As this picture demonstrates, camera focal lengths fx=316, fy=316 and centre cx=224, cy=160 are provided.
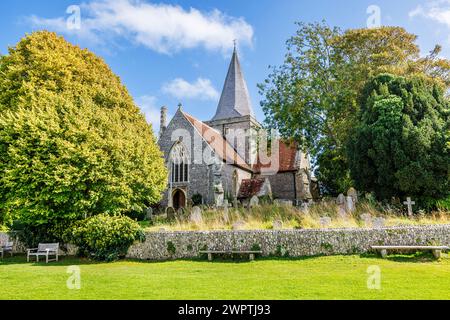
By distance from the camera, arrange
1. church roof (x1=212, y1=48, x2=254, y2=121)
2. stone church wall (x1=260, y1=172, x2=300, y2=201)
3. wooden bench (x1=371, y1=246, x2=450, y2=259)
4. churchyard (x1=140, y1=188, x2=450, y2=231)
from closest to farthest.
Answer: wooden bench (x1=371, y1=246, x2=450, y2=259) < churchyard (x1=140, y1=188, x2=450, y2=231) < stone church wall (x1=260, y1=172, x2=300, y2=201) < church roof (x1=212, y1=48, x2=254, y2=121)

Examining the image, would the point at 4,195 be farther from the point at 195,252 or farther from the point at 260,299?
the point at 260,299

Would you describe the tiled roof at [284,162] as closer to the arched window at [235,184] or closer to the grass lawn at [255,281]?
the arched window at [235,184]

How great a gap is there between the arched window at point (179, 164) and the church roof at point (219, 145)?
2.37m

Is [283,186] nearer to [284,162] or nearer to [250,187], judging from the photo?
[284,162]

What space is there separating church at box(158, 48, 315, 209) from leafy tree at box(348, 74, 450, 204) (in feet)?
26.6

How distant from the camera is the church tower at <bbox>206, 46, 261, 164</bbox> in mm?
34312

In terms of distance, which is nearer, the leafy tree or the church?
the leafy tree

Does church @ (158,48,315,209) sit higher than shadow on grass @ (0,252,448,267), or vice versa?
church @ (158,48,315,209)

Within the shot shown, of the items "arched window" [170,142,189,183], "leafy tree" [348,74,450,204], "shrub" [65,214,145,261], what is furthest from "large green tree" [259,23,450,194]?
"shrub" [65,214,145,261]

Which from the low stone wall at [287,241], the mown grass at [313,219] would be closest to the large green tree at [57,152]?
the mown grass at [313,219]

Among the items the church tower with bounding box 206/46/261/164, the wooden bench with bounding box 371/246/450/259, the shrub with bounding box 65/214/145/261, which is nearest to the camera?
the wooden bench with bounding box 371/246/450/259

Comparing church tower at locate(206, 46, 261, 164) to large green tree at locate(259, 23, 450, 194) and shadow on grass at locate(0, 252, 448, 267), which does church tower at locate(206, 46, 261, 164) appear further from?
shadow on grass at locate(0, 252, 448, 267)

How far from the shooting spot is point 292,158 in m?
32.2

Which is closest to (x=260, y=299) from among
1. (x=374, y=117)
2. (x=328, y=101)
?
(x=374, y=117)
